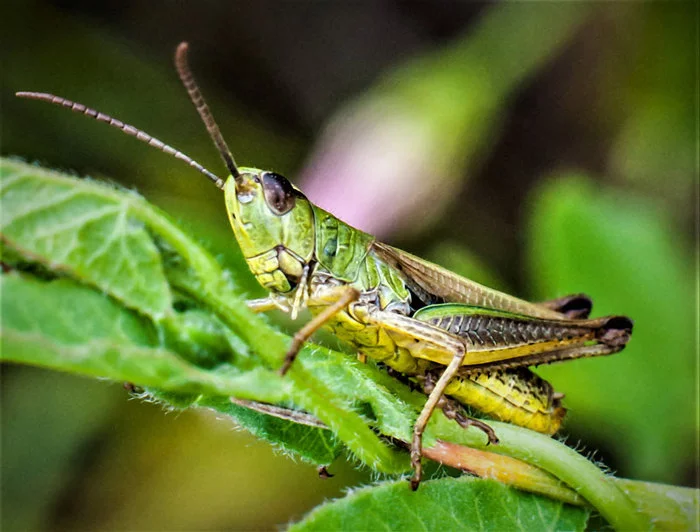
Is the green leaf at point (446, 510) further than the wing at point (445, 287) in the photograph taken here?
No

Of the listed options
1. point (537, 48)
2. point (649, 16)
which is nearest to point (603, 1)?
point (649, 16)

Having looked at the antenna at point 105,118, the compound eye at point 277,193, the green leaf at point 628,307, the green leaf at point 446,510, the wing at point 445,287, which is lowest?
the green leaf at point 446,510

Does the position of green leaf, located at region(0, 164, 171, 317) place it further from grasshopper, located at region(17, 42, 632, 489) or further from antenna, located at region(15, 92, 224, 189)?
grasshopper, located at region(17, 42, 632, 489)

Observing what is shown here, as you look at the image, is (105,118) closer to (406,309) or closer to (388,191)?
(406,309)

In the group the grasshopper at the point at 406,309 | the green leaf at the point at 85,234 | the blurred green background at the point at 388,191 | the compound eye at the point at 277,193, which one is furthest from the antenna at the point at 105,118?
the blurred green background at the point at 388,191

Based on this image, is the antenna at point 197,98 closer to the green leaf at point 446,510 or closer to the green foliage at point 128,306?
the green foliage at point 128,306

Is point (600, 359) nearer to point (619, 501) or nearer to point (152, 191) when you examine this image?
point (619, 501)
